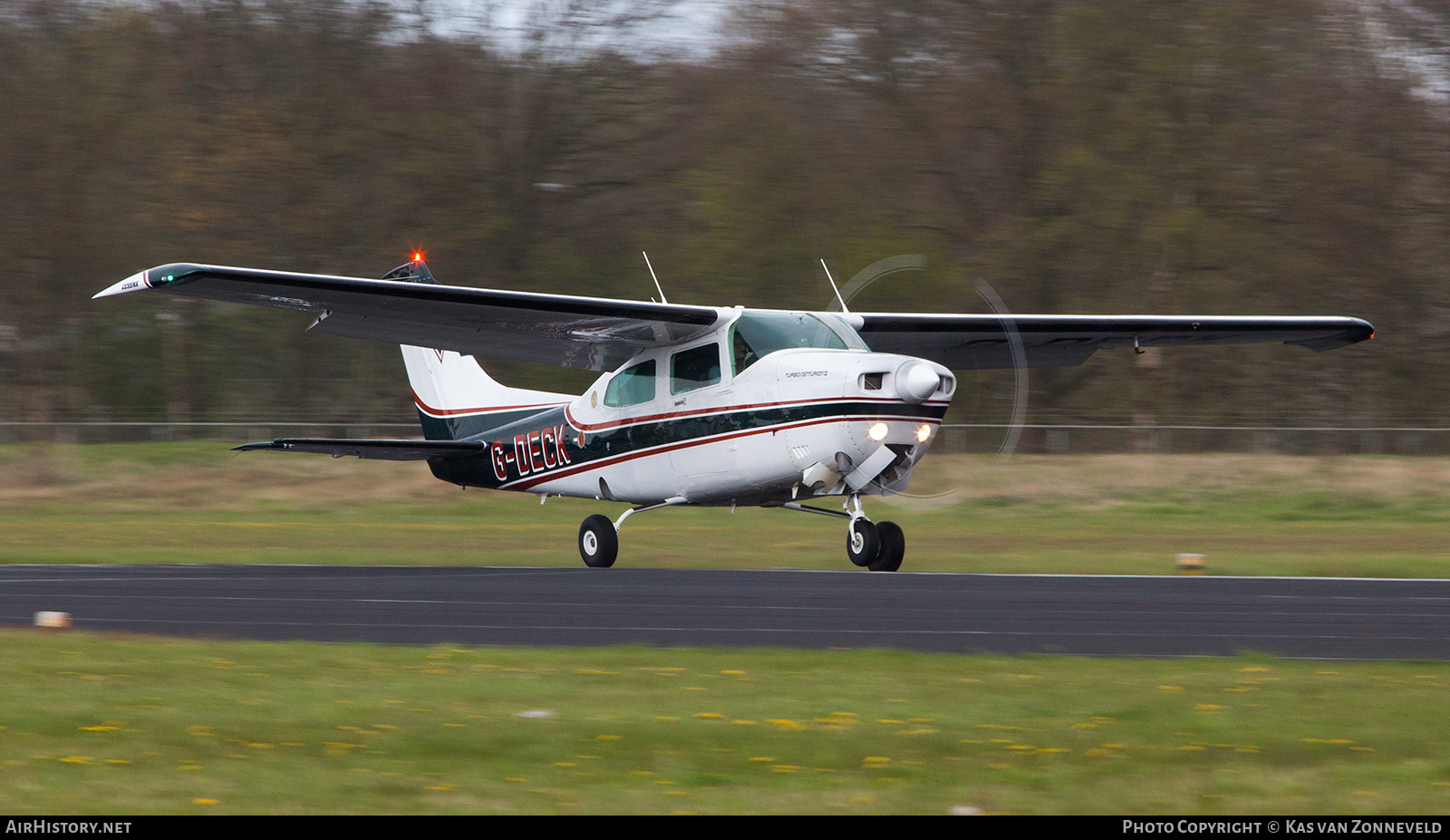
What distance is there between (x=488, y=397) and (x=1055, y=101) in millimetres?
19049

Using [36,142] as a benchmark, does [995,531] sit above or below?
below

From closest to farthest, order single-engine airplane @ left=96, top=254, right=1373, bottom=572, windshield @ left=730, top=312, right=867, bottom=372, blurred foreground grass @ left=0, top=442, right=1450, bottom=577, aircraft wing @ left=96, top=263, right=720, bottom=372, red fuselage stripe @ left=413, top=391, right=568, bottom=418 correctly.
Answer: aircraft wing @ left=96, top=263, right=720, bottom=372, single-engine airplane @ left=96, top=254, right=1373, bottom=572, windshield @ left=730, top=312, right=867, bottom=372, blurred foreground grass @ left=0, top=442, right=1450, bottom=577, red fuselage stripe @ left=413, top=391, right=568, bottom=418

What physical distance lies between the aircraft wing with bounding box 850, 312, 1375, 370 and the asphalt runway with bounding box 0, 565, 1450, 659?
143 inches

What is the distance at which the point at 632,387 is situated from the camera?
55.0ft

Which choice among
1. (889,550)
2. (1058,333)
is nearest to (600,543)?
(889,550)

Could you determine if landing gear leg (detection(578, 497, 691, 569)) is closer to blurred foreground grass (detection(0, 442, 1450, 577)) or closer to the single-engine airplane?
the single-engine airplane

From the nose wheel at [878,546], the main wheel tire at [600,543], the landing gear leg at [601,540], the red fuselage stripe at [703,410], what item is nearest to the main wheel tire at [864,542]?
the nose wheel at [878,546]

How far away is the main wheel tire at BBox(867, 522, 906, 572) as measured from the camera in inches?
599

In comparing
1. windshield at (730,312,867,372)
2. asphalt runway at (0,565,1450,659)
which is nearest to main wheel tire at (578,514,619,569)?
asphalt runway at (0,565,1450,659)

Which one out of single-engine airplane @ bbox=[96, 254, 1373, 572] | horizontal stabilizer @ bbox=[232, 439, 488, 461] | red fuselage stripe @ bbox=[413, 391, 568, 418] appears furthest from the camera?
red fuselage stripe @ bbox=[413, 391, 568, 418]

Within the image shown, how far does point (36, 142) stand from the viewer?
36.1 m

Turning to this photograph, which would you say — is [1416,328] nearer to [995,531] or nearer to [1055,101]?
[1055,101]

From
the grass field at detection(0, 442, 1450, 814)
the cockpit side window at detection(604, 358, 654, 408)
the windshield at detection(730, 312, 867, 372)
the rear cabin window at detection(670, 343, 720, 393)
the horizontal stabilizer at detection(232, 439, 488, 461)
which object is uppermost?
the grass field at detection(0, 442, 1450, 814)
